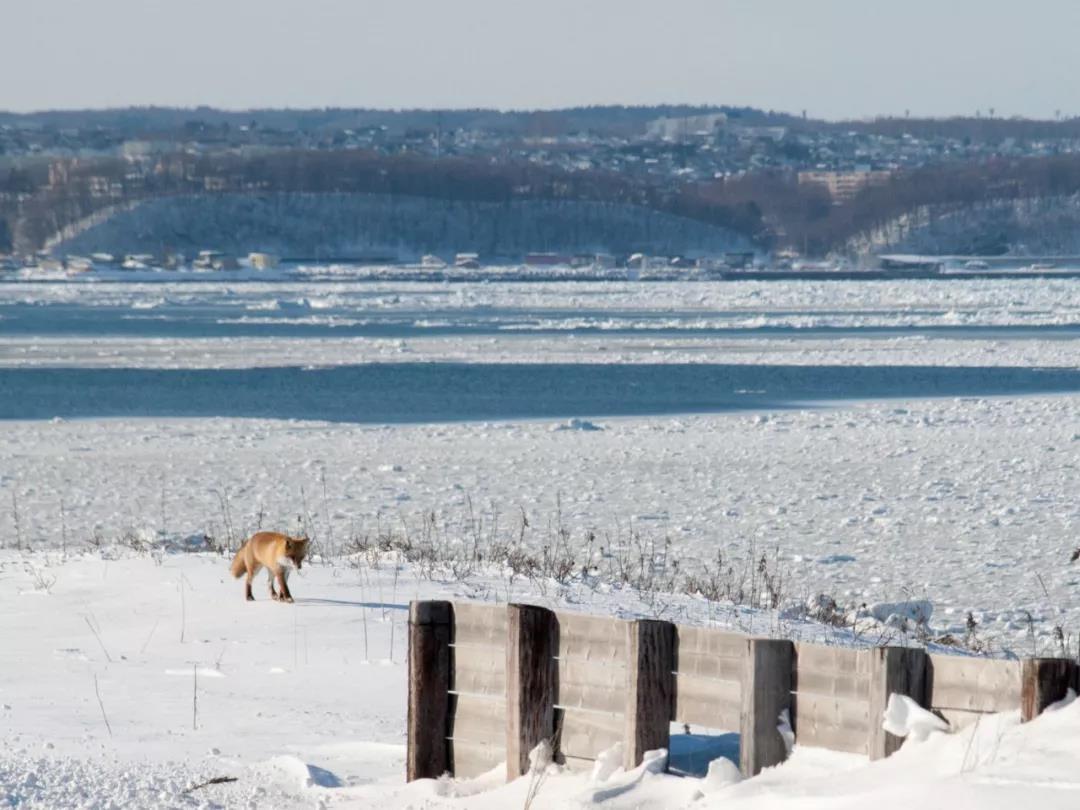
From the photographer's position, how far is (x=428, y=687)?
584 cm

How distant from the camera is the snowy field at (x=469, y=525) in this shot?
19.6ft

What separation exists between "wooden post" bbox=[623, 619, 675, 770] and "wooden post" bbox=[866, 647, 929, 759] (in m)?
0.62

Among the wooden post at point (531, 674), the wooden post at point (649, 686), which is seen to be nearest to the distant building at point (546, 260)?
the wooden post at point (531, 674)

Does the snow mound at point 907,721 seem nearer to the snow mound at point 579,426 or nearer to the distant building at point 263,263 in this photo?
the snow mound at point 579,426

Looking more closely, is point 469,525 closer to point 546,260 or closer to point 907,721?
point 907,721

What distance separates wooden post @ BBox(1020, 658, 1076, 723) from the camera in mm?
4621

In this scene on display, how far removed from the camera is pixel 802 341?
43438 mm

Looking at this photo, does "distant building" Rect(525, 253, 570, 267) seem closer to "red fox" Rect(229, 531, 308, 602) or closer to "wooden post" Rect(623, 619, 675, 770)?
"red fox" Rect(229, 531, 308, 602)

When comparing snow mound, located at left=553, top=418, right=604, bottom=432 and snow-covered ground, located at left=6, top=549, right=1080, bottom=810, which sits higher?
snow-covered ground, located at left=6, top=549, right=1080, bottom=810

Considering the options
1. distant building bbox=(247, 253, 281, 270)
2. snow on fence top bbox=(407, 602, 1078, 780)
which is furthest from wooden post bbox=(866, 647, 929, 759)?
distant building bbox=(247, 253, 281, 270)

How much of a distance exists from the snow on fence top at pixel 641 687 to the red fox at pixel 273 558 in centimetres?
283

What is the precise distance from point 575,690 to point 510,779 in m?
0.34

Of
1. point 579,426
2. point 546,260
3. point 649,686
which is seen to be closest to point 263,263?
point 546,260

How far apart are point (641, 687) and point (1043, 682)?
1.13 meters
